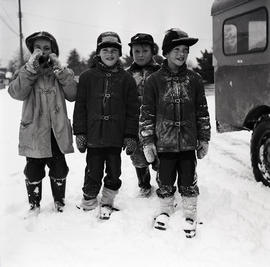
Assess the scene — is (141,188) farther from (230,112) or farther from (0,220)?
(230,112)

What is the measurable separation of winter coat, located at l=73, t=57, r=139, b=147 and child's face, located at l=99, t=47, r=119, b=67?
52 mm

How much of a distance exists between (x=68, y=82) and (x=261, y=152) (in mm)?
2453

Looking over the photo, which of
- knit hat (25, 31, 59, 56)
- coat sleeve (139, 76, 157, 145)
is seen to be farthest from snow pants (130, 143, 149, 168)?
knit hat (25, 31, 59, 56)

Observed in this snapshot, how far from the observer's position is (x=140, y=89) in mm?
4074

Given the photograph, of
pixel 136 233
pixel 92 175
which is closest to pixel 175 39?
pixel 92 175

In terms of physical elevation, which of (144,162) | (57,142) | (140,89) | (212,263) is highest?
(140,89)

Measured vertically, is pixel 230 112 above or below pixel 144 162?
above

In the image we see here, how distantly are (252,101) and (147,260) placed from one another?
2.70m

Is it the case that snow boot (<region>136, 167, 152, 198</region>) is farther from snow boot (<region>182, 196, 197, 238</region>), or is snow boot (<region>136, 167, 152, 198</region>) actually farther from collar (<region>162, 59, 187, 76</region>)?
collar (<region>162, 59, 187, 76</region>)

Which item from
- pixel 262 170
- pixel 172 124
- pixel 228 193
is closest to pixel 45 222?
pixel 172 124

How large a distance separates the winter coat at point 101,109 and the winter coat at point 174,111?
0.29 metres

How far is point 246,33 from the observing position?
4930 millimetres

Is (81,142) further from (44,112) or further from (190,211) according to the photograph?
(190,211)

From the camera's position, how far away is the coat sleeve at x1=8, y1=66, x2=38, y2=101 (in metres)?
3.43
